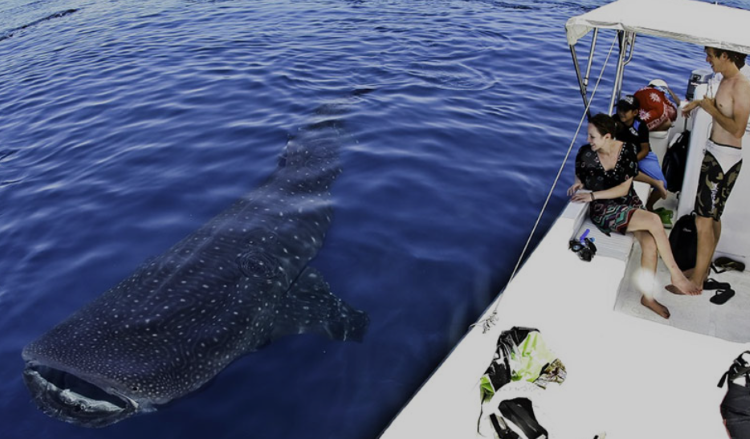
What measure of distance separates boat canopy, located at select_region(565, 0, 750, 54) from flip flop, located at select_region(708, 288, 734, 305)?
270 centimetres

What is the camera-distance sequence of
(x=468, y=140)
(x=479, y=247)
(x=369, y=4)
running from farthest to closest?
(x=369, y=4), (x=468, y=140), (x=479, y=247)

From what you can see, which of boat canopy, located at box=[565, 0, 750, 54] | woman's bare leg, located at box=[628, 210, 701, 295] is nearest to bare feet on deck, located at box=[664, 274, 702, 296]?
woman's bare leg, located at box=[628, 210, 701, 295]

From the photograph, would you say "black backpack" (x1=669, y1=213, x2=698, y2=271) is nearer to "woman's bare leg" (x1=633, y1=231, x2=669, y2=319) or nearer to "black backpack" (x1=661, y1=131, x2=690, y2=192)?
"woman's bare leg" (x1=633, y1=231, x2=669, y2=319)

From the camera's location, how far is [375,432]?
203 inches

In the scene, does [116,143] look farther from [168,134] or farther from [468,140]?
[468,140]

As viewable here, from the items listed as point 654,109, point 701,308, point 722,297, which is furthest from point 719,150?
point 654,109

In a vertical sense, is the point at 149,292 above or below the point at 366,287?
above

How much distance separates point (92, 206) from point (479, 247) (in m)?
6.40

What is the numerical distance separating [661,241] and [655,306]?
75cm

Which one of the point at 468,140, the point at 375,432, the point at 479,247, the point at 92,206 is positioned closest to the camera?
the point at 375,432

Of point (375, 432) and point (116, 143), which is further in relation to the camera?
point (116, 143)

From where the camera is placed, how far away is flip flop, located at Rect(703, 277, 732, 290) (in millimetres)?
6402

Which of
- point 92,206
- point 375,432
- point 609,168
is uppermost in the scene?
point 609,168

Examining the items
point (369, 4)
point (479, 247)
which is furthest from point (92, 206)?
point (369, 4)
